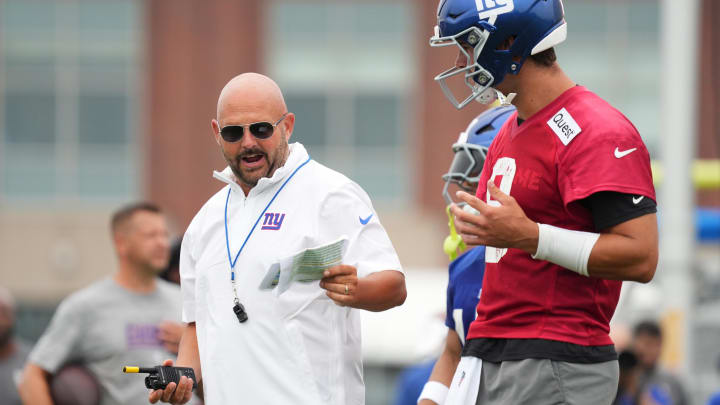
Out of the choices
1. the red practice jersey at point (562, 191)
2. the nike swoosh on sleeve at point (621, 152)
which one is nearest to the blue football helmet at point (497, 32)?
the red practice jersey at point (562, 191)

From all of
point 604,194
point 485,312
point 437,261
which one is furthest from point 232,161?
point 437,261

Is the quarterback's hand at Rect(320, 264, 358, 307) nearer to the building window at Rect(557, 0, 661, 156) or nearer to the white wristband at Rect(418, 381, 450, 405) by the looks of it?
the white wristband at Rect(418, 381, 450, 405)

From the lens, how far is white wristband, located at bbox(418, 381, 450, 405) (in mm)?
4605

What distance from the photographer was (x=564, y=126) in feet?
12.5

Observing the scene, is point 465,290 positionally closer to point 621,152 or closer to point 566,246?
point 566,246

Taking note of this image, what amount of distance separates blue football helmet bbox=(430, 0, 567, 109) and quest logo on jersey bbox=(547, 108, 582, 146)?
225mm

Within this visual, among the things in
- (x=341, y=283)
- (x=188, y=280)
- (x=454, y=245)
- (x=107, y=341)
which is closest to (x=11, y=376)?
(x=107, y=341)

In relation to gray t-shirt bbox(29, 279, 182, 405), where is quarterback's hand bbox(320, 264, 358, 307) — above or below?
above

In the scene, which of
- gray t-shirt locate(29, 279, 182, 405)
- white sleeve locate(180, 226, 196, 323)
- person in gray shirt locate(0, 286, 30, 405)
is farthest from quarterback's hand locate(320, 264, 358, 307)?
person in gray shirt locate(0, 286, 30, 405)

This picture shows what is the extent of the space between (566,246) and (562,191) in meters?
0.19

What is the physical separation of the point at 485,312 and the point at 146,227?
13.7 ft

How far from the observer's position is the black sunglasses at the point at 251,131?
15.1 ft

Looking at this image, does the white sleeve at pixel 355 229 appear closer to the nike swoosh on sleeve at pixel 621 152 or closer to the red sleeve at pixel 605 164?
the red sleeve at pixel 605 164

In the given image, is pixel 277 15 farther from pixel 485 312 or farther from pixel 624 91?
pixel 485 312
